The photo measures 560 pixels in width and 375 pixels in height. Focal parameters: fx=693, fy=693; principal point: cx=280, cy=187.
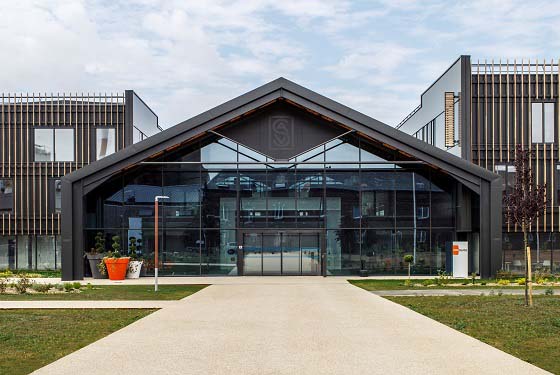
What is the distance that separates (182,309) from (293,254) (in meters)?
16.5

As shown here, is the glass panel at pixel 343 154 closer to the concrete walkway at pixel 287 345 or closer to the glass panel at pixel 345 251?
the glass panel at pixel 345 251

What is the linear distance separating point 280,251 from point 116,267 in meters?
8.39

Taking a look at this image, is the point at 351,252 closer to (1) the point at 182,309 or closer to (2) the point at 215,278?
(2) the point at 215,278

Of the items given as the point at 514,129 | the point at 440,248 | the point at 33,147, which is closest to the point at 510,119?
the point at 514,129

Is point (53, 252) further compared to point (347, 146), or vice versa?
point (53, 252)

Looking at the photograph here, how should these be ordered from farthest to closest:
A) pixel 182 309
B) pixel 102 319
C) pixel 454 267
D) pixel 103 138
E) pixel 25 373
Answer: pixel 103 138 → pixel 454 267 → pixel 182 309 → pixel 102 319 → pixel 25 373

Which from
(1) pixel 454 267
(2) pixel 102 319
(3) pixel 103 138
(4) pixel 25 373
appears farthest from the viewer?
(3) pixel 103 138

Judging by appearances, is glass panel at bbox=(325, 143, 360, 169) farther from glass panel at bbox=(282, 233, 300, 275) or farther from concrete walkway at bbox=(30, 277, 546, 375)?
concrete walkway at bbox=(30, 277, 546, 375)

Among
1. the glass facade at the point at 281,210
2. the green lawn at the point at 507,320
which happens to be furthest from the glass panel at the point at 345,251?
the green lawn at the point at 507,320

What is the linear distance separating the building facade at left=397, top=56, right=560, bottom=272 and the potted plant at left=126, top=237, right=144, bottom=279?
1754 centimetres

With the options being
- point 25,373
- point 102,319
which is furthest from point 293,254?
point 25,373

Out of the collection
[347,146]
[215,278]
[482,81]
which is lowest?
[215,278]

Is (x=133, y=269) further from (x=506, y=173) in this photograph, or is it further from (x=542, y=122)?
(x=542, y=122)

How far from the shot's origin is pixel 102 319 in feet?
58.7
